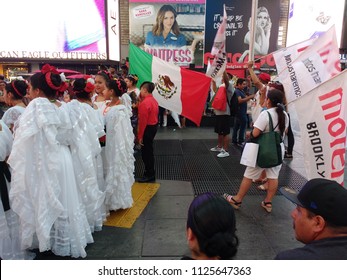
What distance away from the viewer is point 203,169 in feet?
19.6

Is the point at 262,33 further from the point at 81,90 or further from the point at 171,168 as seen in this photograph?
the point at 81,90

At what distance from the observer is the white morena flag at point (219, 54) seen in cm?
570

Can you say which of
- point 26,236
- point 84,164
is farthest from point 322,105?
point 26,236

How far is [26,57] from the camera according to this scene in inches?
585

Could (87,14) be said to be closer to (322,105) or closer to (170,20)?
(170,20)

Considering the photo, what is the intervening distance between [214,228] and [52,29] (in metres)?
15.9

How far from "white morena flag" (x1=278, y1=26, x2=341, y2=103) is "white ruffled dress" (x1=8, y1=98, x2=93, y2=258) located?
2.53 meters

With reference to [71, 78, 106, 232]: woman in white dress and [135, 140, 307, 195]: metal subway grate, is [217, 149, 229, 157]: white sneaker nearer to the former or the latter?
[135, 140, 307, 195]: metal subway grate

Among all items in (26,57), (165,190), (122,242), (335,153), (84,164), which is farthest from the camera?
(26,57)

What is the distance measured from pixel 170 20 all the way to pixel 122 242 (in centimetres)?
1510

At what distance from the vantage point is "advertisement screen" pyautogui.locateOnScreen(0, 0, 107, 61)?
1451cm

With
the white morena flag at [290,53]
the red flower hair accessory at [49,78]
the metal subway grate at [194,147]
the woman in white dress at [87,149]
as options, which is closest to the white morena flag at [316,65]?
the white morena flag at [290,53]

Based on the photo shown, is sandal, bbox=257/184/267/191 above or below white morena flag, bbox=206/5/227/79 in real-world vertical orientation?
below

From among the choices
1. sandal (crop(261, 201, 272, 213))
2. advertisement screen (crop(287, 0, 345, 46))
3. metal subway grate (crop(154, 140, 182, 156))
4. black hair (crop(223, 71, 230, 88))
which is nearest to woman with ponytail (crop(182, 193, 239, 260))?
sandal (crop(261, 201, 272, 213))
